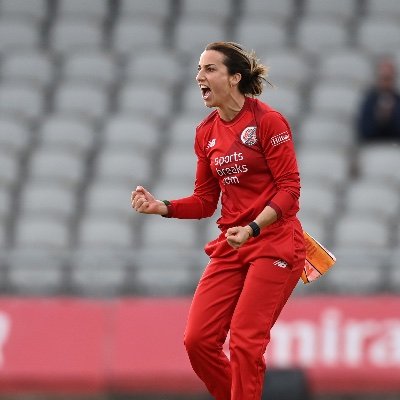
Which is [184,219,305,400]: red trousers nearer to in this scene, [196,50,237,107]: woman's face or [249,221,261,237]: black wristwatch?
[249,221,261,237]: black wristwatch

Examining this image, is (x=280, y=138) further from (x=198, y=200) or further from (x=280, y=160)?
(x=198, y=200)

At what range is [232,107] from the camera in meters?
7.22

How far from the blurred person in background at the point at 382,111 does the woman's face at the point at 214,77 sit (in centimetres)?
559

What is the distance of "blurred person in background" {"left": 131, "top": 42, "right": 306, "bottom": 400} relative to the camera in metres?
7.09

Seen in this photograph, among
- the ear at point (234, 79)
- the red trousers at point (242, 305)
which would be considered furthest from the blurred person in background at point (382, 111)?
the ear at point (234, 79)

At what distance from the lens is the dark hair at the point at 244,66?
7176 mm

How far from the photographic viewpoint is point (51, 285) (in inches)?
476

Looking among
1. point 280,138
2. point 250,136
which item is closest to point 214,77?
point 250,136

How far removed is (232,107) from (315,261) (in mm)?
950

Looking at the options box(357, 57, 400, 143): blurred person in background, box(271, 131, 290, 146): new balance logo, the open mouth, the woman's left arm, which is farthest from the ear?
box(357, 57, 400, 143): blurred person in background

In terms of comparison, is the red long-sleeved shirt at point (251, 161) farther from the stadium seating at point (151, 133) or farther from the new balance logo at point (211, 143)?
the stadium seating at point (151, 133)

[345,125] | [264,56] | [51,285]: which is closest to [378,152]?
[345,125]

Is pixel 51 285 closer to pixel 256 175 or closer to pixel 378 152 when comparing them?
pixel 378 152

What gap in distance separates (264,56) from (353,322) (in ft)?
11.4
